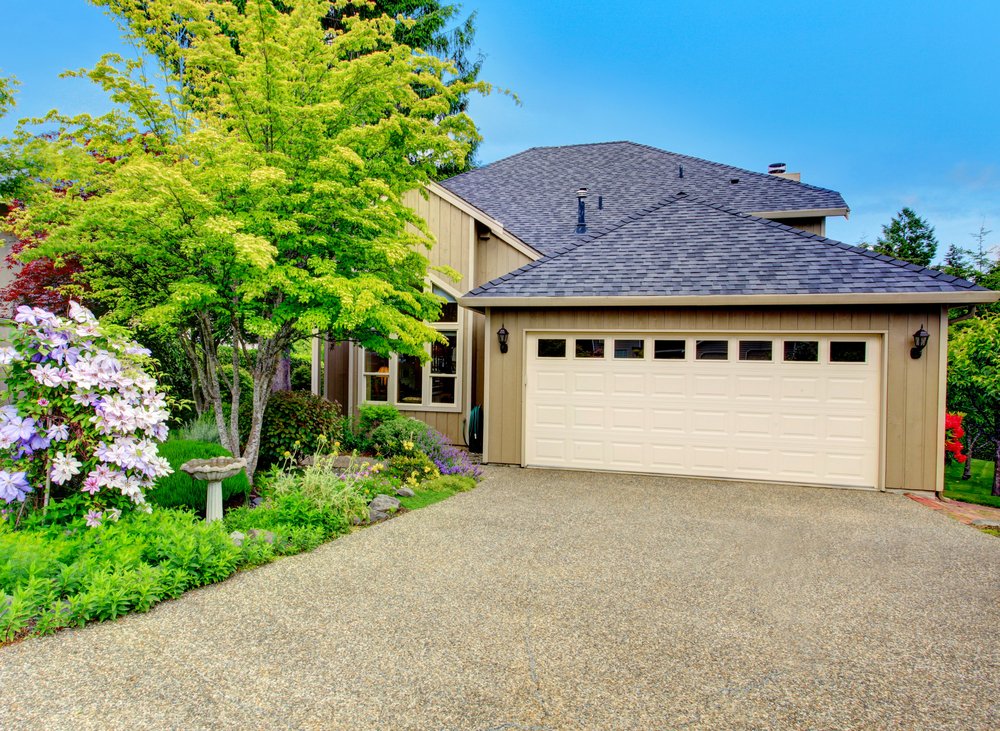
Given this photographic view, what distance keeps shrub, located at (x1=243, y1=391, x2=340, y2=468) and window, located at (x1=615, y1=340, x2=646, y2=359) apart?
4.57 metres

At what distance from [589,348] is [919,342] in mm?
4441

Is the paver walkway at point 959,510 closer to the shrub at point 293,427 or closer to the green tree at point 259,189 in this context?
the green tree at point 259,189

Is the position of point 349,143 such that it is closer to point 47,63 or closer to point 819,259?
point 819,259

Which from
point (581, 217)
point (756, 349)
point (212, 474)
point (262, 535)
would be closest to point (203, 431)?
point (212, 474)

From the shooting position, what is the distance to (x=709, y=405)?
28.2ft

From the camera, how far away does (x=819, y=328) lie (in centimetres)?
817

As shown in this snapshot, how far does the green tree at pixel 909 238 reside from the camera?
23.1 m

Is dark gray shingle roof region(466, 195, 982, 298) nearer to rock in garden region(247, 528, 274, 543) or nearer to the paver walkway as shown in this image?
the paver walkway

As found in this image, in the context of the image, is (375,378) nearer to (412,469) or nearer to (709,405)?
(412,469)

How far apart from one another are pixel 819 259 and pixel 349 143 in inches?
276

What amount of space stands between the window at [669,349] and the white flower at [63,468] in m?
7.22

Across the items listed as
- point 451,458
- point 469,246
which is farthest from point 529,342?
point 469,246

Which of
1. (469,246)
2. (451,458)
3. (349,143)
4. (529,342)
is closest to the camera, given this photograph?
(349,143)

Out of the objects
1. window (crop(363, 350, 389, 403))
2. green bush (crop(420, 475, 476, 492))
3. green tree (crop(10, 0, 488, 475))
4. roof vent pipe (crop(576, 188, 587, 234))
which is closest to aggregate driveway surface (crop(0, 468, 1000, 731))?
green bush (crop(420, 475, 476, 492))
